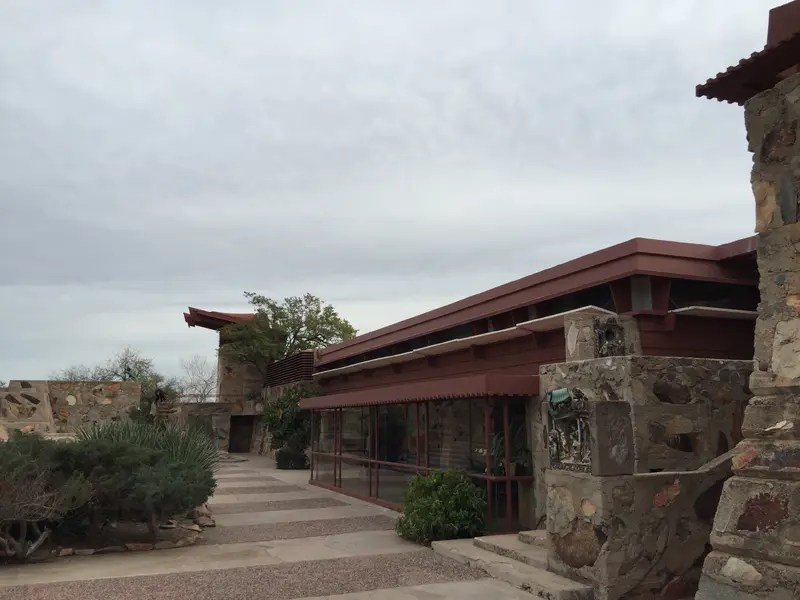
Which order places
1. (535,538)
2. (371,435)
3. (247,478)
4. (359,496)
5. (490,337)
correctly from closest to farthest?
(535,538)
(490,337)
(359,496)
(371,435)
(247,478)

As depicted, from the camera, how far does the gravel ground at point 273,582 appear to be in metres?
6.53

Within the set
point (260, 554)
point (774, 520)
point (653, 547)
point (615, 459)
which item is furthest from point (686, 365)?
point (260, 554)

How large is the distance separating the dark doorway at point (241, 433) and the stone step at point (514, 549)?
2616 cm

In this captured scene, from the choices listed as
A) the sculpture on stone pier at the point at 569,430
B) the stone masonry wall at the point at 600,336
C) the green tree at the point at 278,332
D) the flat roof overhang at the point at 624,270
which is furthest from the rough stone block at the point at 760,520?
the green tree at the point at 278,332

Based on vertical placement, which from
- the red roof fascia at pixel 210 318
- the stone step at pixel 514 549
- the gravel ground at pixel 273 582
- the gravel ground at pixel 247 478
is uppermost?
the red roof fascia at pixel 210 318

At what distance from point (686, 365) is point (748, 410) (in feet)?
6.92

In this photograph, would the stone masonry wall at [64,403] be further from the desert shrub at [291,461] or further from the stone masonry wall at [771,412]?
the stone masonry wall at [771,412]

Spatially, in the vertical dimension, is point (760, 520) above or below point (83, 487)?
above

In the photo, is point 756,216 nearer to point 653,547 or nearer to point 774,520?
point 774,520

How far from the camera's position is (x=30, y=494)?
761cm

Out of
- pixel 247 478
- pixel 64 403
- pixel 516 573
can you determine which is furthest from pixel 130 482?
pixel 247 478

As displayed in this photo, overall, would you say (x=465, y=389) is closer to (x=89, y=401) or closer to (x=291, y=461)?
(x=89, y=401)

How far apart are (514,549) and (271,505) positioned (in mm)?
6591

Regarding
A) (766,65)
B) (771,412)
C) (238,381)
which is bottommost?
(771,412)
